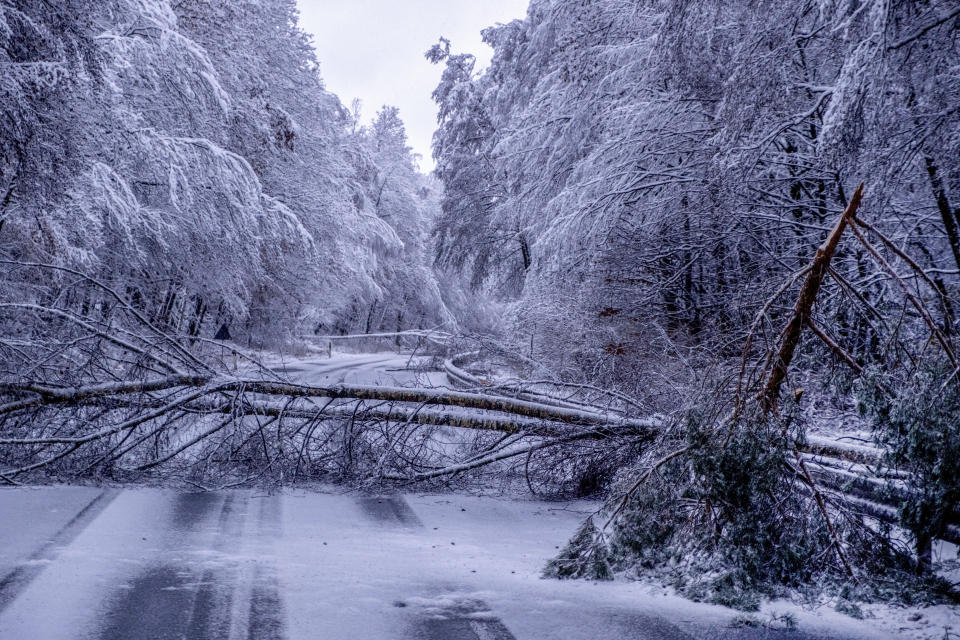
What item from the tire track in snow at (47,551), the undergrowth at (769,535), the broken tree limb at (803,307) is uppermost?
the broken tree limb at (803,307)

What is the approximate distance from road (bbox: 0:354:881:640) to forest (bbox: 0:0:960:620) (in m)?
0.45

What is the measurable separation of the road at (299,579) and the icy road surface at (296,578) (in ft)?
0.04

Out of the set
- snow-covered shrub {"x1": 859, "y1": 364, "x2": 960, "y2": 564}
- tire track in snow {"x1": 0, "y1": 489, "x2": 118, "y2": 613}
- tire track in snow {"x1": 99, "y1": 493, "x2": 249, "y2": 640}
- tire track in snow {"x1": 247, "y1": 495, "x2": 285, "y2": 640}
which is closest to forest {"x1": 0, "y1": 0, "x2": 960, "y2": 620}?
snow-covered shrub {"x1": 859, "y1": 364, "x2": 960, "y2": 564}

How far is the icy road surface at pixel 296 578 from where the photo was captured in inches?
137

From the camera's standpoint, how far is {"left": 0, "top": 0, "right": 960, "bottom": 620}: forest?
388 centimetres

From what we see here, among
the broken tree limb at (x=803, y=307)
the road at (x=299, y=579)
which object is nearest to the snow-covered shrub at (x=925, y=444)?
the broken tree limb at (x=803, y=307)

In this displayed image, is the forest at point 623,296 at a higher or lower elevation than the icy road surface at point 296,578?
higher

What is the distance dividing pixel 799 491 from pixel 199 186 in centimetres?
1478

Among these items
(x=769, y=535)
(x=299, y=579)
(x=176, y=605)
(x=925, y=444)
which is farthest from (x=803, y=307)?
(x=176, y=605)

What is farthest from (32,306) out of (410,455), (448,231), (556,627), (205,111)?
(448,231)

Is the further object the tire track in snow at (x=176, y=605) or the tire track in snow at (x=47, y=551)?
the tire track in snow at (x=47, y=551)

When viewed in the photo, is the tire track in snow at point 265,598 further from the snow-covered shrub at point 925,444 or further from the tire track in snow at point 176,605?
the snow-covered shrub at point 925,444

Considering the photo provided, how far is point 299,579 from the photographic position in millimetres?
4176

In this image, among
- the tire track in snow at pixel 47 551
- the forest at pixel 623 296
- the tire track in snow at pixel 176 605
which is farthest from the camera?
the forest at pixel 623 296
